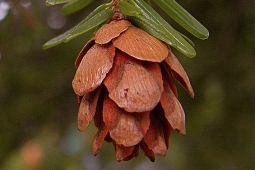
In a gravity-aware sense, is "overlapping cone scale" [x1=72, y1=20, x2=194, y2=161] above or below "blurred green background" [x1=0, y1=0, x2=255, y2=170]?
above

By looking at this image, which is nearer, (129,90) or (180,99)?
(129,90)

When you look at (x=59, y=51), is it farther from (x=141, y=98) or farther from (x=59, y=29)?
(x=141, y=98)

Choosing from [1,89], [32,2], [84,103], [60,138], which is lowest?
[60,138]

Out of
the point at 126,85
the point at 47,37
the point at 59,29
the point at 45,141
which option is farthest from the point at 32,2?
the point at 126,85

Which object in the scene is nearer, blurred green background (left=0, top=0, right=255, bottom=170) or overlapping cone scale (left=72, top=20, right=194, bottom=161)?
overlapping cone scale (left=72, top=20, right=194, bottom=161)

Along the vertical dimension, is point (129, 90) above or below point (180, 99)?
above
